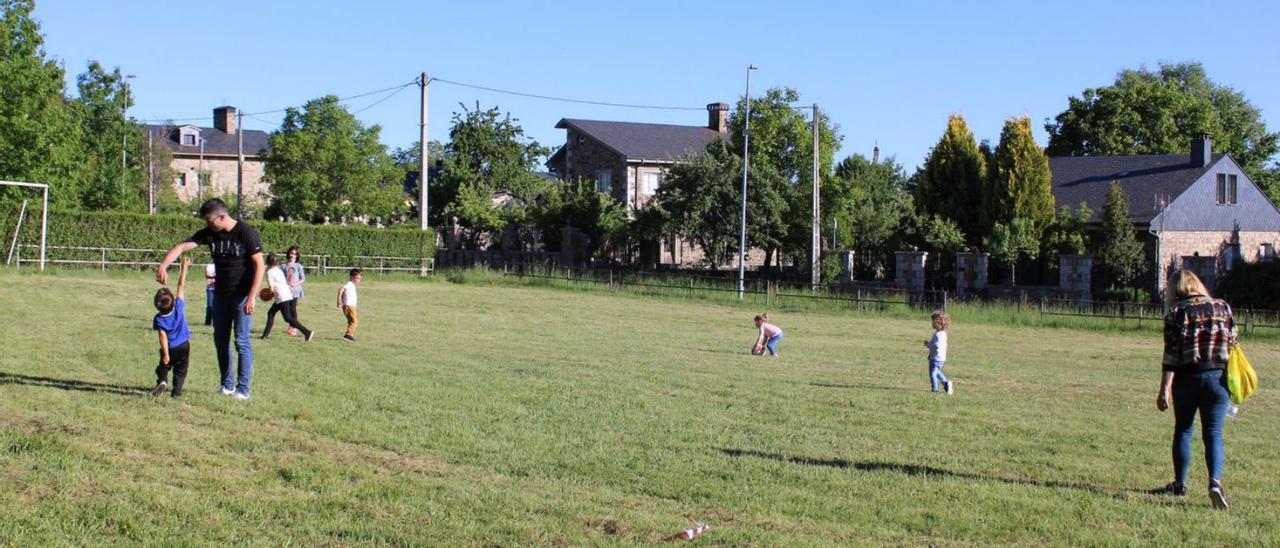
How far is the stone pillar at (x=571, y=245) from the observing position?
171 feet

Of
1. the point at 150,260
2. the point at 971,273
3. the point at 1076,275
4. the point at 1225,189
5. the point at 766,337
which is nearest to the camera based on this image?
the point at 766,337

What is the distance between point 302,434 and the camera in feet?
30.5

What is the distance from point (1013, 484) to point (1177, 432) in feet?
3.89

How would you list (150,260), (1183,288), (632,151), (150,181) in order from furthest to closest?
(632,151) < (150,181) < (150,260) < (1183,288)

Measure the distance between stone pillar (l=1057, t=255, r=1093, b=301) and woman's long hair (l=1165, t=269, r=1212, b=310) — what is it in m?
30.4

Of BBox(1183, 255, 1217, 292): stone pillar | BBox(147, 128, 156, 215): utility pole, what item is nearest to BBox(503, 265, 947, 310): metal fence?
BBox(1183, 255, 1217, 292): stone pillar

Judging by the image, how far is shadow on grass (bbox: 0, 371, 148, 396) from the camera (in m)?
11.0

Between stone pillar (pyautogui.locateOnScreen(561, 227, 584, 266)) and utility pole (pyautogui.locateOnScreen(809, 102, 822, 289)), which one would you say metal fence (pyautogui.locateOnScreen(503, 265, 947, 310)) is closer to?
utility pole (pyautogui.locateOnScreen(809, 102, 822, 289))

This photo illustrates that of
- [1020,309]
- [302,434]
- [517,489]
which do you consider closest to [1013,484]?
[517,489]

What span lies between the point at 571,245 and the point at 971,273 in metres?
18.9

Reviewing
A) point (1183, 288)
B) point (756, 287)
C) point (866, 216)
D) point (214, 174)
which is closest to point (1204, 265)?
point (756, 287)

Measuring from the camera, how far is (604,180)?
2537 inches

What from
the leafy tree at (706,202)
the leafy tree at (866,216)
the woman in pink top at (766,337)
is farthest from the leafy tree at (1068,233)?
the woman in pink top at (766,337)

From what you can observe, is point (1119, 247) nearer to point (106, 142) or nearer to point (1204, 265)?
point (1204, 265)
